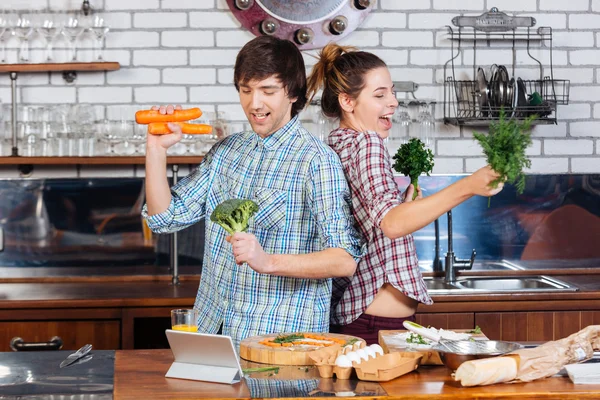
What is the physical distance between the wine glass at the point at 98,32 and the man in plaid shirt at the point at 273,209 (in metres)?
1.91

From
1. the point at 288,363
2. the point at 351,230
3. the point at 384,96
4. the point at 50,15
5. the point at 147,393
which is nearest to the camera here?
the point at 147,393

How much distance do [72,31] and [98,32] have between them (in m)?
0.14

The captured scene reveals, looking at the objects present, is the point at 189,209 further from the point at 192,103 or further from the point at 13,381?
the point at 192,103

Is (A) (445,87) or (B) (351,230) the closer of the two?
(B) (351,230)

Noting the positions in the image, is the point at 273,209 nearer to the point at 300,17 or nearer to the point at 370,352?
the point at 370,352

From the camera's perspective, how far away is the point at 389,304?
308 cm

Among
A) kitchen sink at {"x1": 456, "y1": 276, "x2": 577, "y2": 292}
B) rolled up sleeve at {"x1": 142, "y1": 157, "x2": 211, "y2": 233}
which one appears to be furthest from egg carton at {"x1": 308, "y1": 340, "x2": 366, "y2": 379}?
kitchen sink at {"x1": 456, "y1": 276, "x2": 577, "y2": 292}

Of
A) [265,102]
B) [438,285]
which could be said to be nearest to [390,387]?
[265,102]

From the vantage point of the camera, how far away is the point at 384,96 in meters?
3.14

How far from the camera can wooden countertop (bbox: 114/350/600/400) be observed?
7.17ft

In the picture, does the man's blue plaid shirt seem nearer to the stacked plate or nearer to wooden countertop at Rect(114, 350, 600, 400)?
wooden countertop at Rect(114, 350, 600, 400)

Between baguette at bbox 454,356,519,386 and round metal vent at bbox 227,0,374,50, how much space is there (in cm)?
284

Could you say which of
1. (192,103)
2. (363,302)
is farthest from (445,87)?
(363,302)

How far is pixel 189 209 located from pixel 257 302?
41 centimetres
